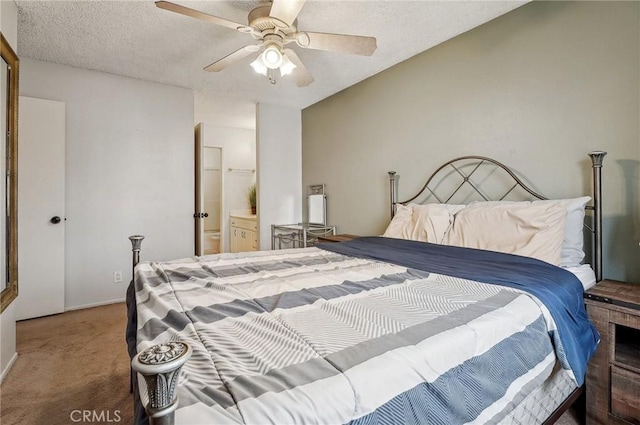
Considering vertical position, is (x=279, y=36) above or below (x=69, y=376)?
above

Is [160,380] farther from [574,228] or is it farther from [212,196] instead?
[212,196]

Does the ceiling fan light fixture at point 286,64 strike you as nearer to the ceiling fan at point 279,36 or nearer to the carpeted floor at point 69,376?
the ceiling fan at point 279,36

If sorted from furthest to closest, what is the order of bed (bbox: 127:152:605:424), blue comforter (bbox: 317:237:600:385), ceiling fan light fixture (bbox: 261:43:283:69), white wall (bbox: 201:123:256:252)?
1. white wall (bbox: 201:123:256:252)
2. ceiling fan light fixture (bbox: 261:43:283:69)
3. blue comforter (bbox: 317:237:600:385)
4. bed (bbox: 127:152:605:424)

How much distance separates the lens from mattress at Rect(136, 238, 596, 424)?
25.1 inches

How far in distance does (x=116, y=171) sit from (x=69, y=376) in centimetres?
218

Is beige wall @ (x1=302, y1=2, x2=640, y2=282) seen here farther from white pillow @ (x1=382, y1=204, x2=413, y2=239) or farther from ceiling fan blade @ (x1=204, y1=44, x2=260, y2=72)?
ceiling fan blade @ (x1=204, y1=44, x2=260, y2=72)

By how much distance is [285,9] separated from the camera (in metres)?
1.70

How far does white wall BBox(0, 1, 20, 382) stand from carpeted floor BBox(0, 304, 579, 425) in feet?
0.23

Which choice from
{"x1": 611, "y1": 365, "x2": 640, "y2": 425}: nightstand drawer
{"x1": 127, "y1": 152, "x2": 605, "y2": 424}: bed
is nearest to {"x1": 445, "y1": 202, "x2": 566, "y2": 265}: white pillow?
{"x1": 127, "y1": 152, "x2": 605, "y2": 424}: bed

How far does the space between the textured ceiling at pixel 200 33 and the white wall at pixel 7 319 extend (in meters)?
0.15

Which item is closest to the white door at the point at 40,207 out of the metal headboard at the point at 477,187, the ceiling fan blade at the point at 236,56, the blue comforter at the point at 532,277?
the ceiling fan blade at the point at 236,56

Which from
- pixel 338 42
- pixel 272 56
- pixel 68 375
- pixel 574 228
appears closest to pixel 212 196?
pixel 68 375

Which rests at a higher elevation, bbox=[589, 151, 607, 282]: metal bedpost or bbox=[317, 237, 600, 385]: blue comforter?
bbox=[589, 151, 607, 282]: metal bedpost

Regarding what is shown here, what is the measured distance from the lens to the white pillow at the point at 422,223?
2371mm
